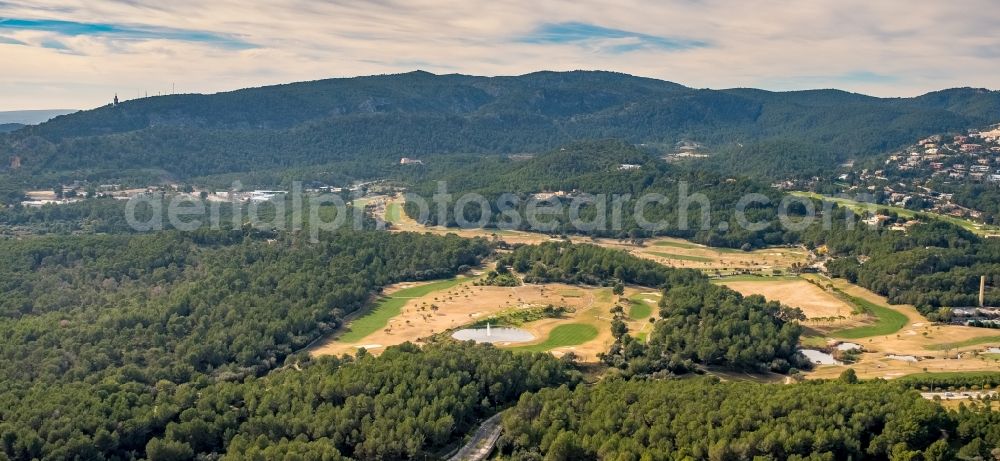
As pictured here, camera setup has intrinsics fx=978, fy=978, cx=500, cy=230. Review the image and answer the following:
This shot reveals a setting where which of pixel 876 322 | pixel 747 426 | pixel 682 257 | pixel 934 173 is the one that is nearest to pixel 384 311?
pixel 876 322

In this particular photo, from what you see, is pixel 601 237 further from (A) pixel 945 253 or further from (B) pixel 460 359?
(B) pixel 460 359

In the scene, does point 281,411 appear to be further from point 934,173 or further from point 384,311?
point 934,173

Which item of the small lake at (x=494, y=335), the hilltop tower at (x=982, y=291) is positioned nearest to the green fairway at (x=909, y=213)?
the hilltop tower at (x=982, y=291)

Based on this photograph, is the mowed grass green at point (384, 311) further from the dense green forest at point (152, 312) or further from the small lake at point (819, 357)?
the small lake at point (819, 357)

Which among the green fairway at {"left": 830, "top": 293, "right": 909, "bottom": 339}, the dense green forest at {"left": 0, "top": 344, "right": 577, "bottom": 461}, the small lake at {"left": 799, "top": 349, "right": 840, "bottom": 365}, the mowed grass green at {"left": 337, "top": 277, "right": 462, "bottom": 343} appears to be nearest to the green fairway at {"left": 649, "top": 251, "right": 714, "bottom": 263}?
the green fairway at {"left": 830, "top": 293, "right": 909, "bottom": 339}

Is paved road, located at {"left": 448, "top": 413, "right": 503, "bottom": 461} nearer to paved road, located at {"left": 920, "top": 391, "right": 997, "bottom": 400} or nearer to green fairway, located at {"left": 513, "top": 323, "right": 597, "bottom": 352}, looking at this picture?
green fairway, located at {"left": 513, "top": 323, "right": 597, "bottom": 352}
